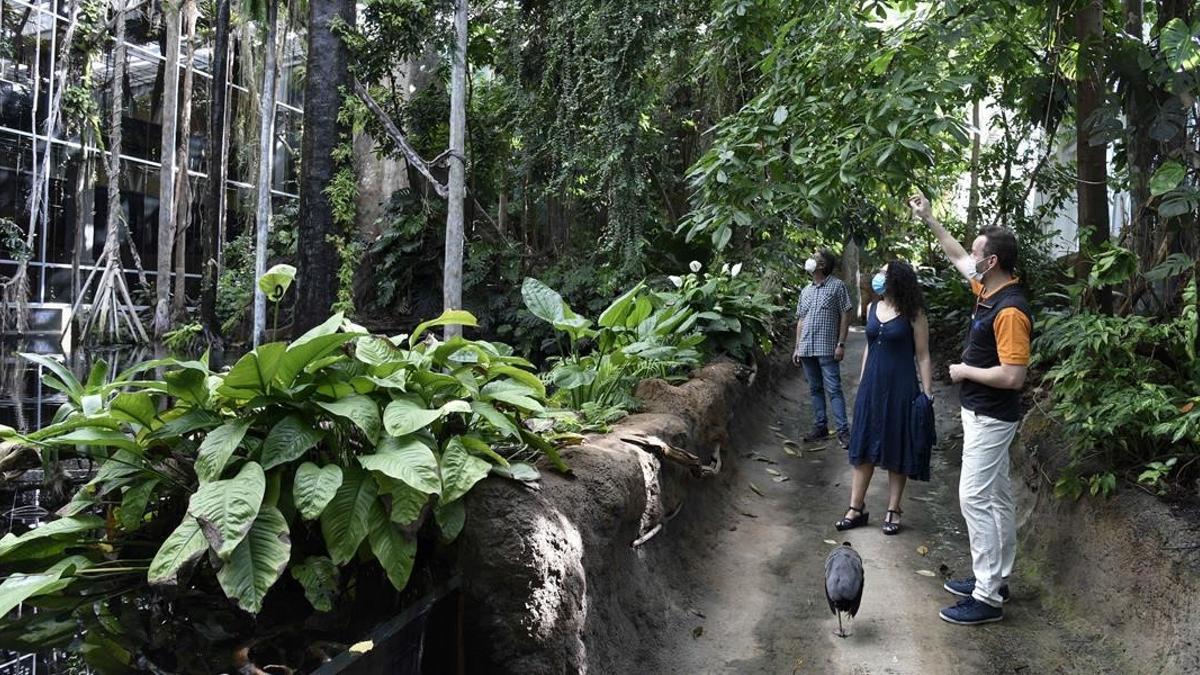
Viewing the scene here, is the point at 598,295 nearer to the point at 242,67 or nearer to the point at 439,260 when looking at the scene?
the point at 439,260

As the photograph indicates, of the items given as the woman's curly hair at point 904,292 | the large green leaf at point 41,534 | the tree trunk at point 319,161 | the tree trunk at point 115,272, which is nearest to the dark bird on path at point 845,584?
the woman's curly hair at point 904,292

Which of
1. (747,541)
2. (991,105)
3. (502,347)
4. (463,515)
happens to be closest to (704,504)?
(747,541)

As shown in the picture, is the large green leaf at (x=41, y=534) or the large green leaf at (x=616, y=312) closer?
the large green leaf at (x=41, y=534)

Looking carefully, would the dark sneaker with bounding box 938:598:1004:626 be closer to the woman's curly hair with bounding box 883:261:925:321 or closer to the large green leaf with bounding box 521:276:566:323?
the woman's curly hair with bounding box 883:261:925:321

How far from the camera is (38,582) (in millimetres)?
2908

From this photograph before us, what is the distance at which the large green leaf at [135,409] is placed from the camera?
10.8ft

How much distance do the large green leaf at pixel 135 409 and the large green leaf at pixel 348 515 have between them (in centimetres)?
73

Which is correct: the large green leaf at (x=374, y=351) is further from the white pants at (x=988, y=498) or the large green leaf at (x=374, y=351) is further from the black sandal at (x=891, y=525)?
the black sandal at (x=891, y=525)

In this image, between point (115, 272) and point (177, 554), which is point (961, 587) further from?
point (115, 272)

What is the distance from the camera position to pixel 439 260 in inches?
591

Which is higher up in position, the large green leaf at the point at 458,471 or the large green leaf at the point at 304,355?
the large green leaf at the point at 304,355

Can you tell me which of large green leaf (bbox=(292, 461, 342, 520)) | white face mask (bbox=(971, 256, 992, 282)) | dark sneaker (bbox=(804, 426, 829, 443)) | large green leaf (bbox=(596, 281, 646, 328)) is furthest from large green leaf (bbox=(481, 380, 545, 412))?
dark sneaker (bbox=(804, 426, 829, 443))

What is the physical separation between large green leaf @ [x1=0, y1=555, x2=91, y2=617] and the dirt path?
8.18 ft

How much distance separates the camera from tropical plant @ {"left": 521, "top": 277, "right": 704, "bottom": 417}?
5.77 meters
